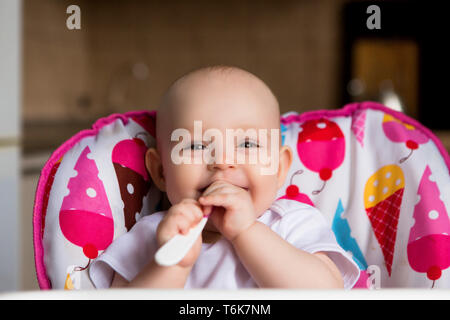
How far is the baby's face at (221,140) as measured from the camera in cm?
71

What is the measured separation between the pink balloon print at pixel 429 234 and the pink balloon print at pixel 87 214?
0.48 m

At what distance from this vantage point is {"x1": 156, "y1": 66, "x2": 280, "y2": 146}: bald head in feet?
2.38

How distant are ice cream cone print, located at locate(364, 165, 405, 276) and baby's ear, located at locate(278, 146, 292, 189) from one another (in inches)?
5.8

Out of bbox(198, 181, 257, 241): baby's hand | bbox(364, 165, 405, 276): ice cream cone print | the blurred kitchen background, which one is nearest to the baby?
bbox(198, 181, 257, 241): baby's hand

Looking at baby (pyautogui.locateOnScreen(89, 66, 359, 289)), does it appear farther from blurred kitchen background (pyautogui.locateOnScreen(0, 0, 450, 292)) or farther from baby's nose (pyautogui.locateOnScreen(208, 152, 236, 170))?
blurred kitchen background (pyautogui.locateOnScreen(0, 0, 450, 292))

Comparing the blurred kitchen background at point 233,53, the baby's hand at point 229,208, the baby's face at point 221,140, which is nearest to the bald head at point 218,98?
the baby's face at point 221,140

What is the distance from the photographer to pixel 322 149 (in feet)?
3.01

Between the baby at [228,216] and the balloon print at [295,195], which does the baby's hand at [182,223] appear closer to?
the baby at [228,216]

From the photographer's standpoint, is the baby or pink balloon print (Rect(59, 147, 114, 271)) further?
pink balloon print (Rect(59, 147, 114, 271))

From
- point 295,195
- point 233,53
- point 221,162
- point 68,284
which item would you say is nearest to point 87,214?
point 68,284

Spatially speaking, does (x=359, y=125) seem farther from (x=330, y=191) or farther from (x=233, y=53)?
(x=233, y=53)
